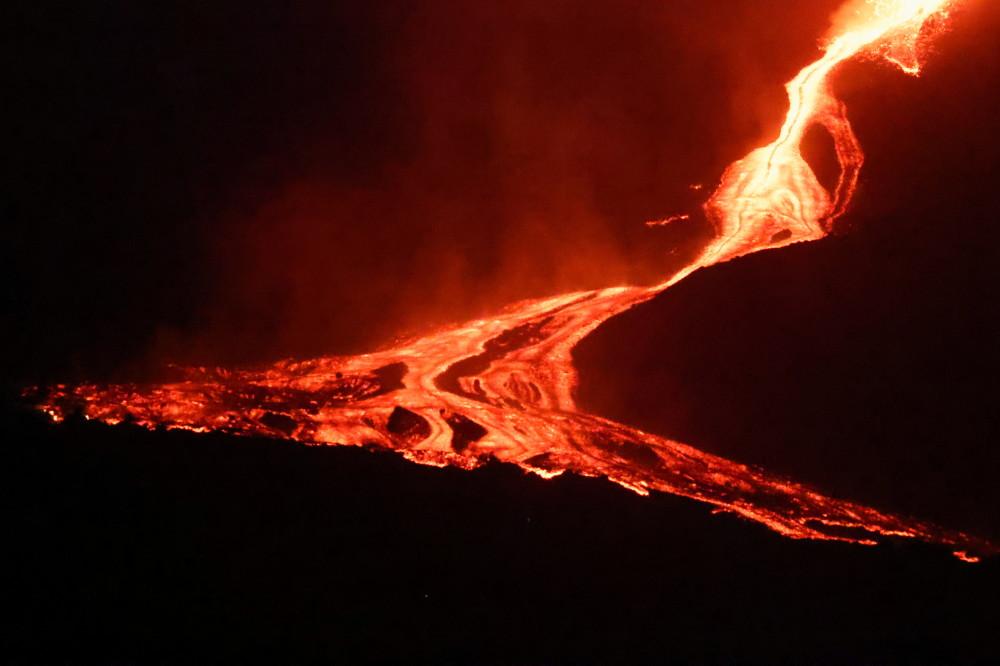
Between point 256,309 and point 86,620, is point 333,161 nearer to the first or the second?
point 256,309

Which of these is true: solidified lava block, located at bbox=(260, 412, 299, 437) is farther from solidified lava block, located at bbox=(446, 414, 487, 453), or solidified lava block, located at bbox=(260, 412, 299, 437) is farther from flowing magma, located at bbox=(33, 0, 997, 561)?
solidified lava block, located at bbox=(446, 414, 487, 453)

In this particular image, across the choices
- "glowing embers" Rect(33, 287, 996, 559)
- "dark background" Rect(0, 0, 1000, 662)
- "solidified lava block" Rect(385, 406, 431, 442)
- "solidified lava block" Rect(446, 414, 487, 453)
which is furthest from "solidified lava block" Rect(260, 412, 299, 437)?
"solidified lava block" Rect(446, 414, 487, 453)

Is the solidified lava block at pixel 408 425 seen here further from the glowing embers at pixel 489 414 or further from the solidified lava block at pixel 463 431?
the solidified lava block at pixel 463 431

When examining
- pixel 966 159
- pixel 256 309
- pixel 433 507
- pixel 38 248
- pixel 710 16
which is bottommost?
pixel 433 507

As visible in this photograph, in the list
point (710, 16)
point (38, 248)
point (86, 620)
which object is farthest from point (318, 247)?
point (710, 16)

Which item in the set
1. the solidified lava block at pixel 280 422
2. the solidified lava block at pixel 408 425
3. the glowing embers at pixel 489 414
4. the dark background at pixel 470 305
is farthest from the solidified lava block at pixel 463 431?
the solidified lava block at pixel 280 422

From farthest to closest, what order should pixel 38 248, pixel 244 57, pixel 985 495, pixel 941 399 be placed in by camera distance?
pixel 244 57, pixel 38 248, pixel 941 399, pixel 985 495

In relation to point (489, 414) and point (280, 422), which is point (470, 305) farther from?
point (280, 422)
